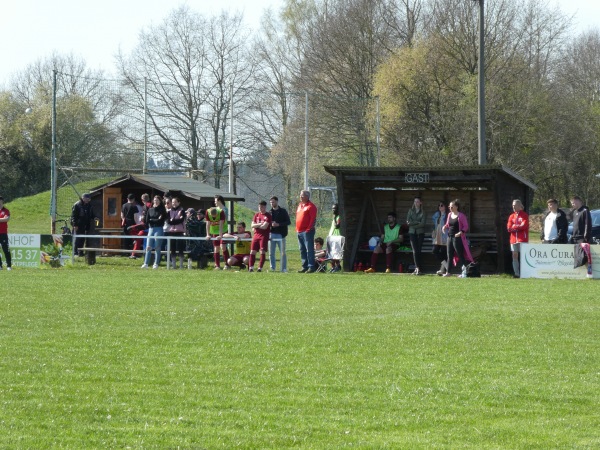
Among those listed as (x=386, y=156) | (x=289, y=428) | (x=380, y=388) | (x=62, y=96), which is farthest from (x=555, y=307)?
(x=62, y=96)

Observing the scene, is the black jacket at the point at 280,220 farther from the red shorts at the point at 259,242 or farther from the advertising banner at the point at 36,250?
the advertising banner at the point at 36,250

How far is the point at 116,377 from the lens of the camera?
9.55m

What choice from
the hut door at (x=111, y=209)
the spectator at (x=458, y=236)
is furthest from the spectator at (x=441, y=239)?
the hut door at (x=111, y=209)

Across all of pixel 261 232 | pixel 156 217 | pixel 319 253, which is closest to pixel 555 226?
pixel 319 253

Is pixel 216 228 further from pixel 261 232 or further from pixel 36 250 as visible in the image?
pixel 36 250

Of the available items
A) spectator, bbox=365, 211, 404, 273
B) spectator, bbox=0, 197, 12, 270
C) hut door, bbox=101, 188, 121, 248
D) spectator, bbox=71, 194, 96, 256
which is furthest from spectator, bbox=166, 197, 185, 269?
hut door, bbox=101, 188, 121, 248

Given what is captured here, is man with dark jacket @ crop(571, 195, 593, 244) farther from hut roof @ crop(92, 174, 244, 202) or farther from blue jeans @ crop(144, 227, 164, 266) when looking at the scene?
hut roof @ crop(92, 174, 244, 202)

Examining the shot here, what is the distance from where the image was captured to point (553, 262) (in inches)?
968

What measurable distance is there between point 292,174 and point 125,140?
26.7 feet

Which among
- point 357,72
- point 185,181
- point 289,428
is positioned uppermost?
point 357,72

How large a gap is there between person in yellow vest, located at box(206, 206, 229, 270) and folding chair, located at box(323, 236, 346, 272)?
9.14ft

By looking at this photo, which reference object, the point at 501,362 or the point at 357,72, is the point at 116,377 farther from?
the point at 357,72

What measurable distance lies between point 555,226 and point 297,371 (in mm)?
16216

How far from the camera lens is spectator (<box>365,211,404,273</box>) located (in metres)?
27.2
